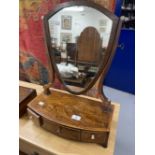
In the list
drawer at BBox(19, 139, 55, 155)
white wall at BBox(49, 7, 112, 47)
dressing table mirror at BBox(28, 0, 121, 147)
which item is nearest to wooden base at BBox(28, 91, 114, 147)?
dressing table mirror at BBox(28, 0, 121, 147)

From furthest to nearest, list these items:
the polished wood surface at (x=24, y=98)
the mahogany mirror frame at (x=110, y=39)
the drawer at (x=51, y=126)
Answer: the polished wood surface at (x=24, y=98) < the drawer at (x=51, y=126) < the mahogany mirror frame at (x=110, y=39)

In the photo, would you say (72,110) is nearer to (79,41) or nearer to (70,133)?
(70,133)

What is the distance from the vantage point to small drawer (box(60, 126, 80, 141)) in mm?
760

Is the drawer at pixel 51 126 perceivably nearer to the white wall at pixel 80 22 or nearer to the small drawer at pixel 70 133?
the small drawer at pixel 70 133

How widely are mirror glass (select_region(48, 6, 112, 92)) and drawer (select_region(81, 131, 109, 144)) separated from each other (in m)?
0.25

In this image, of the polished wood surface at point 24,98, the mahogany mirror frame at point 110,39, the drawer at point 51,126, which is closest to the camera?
the mahogany mirror frame at point 110,39

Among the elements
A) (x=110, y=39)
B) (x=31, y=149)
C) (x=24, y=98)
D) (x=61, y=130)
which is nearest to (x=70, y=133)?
(x=61, y=130)

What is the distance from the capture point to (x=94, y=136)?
0.75 m

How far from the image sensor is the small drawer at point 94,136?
74 centimetres

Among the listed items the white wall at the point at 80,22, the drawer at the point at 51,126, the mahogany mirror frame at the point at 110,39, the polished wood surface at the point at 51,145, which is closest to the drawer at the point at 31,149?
the polished wood surface at the point at 51,145

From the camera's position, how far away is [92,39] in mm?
767
